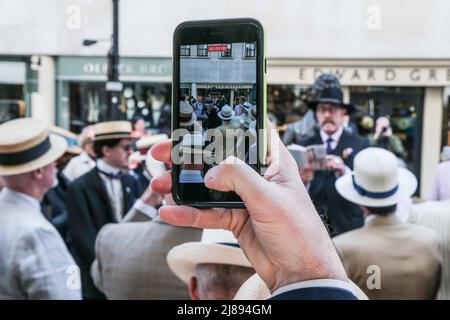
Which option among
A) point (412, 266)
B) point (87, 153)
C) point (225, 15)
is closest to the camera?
point (225, 15)

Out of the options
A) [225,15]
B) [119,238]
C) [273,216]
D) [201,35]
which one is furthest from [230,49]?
[119,238]

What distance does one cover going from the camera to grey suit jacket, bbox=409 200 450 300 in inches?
59.4

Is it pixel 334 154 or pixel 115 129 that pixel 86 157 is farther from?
pixel 334 154

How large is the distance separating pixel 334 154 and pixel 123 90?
0.57 meters

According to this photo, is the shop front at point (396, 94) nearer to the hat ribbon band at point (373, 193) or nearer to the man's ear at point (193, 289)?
the hat ribbon band at point (373, 193)

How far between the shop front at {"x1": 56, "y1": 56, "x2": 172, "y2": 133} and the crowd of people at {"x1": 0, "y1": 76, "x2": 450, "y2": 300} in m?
0.04

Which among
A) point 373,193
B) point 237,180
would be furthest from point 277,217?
point 373,193

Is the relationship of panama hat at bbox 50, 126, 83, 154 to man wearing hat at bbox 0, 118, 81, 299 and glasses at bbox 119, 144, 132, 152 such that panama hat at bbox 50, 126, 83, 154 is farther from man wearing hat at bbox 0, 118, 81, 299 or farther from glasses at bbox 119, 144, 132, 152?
glasses at bbox 119, 144, 132, 152

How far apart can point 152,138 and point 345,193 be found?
0.52 m

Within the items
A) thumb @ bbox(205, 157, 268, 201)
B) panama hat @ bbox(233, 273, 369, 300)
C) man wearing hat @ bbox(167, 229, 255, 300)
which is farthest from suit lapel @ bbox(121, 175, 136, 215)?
thumb @ bbox(205, 157, 268, 201)

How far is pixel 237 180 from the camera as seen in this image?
65 centimetres

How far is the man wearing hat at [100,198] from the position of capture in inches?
63.7

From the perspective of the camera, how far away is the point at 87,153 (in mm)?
1652
